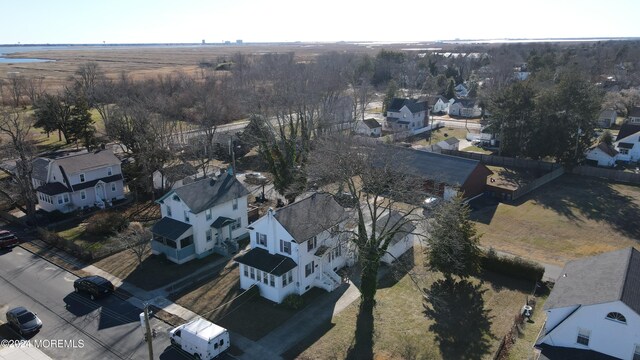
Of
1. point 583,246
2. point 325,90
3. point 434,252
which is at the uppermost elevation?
point 325,90

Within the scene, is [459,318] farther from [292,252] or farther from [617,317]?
[292,252]

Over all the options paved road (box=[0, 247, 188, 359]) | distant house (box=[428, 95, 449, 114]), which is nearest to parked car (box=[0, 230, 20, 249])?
paved road (box=[0, 247, 188, 359])

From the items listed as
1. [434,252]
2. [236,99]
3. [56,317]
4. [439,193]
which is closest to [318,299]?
[434,252]

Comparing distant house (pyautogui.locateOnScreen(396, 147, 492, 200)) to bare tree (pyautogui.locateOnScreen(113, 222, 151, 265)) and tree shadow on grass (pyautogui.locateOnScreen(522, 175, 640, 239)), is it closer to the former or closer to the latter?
tree shadow on grass (pyautogui.locateOnScreen(522, 175, 640, 239))

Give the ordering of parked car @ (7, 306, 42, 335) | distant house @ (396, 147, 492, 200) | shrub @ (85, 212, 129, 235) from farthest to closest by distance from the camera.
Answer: distant house @ (396, 147, 492, 200) → shrub @ (85, 212, 129, 235) → parked car @ (7, 306, 42, 335)

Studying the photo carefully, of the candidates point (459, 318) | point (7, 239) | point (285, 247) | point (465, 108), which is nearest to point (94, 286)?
point (285, 247)

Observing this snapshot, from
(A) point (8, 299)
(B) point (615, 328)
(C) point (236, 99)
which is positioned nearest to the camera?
(B) point (615, 328)

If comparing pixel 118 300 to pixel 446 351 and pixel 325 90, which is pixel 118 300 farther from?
pixel 325 90
